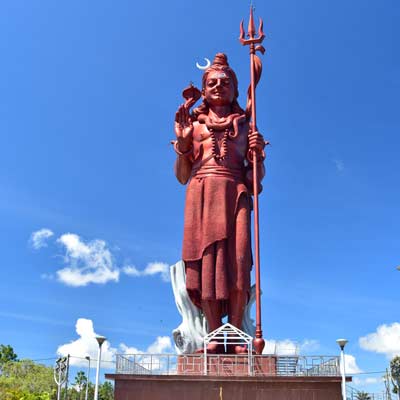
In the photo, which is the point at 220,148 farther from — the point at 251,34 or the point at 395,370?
the point at 395,370

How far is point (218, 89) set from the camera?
11914 mm

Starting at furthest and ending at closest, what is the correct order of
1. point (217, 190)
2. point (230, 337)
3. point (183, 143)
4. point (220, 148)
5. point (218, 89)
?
point (218, 89)
point (183, 143)
point (220, 148)
point (217, 190)
point (230, 337)

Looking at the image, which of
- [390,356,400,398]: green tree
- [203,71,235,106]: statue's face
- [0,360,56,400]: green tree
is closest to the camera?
[203,71,235,106]: statue's face

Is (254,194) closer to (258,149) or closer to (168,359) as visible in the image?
(258,149)

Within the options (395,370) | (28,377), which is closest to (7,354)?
(28,377)

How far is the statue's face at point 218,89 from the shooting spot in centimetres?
1192

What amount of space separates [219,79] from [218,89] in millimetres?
220

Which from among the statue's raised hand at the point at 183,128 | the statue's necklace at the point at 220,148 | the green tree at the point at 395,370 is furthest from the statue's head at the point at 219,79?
the green tree at the point at 395,370

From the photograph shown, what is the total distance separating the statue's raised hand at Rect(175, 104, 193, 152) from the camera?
1164 cm

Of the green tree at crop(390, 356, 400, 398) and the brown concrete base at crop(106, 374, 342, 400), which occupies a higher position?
the green tree at crop(390, 356, 400, 398)

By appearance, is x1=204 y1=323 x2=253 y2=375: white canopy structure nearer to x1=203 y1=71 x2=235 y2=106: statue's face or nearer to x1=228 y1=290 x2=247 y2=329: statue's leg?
x1=228 y1=290 x2=247 y2=329: statue's leg

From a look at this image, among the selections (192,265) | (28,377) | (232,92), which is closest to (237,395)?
(192,265)

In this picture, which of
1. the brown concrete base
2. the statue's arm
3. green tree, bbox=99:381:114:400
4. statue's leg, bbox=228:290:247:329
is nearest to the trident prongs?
the statue's arm

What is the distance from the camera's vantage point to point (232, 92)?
39.8 ft
